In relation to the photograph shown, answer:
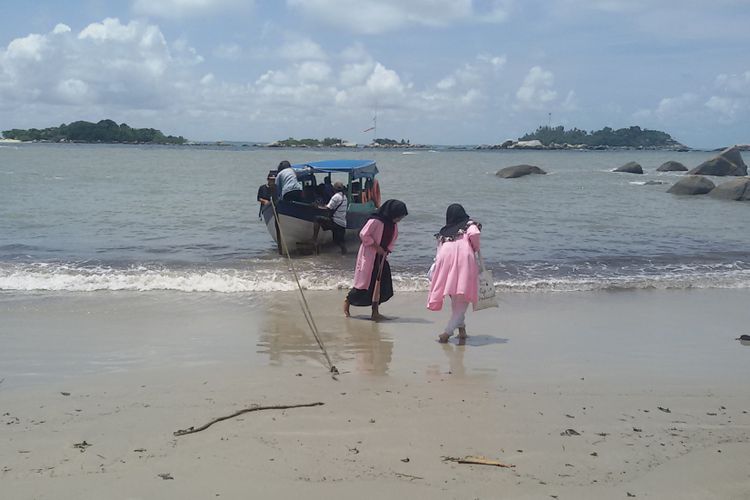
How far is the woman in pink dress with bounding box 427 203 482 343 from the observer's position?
6.83 meters

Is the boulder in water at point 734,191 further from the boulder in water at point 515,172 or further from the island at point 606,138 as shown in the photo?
the island at point 606,138

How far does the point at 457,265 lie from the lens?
22.6 ft

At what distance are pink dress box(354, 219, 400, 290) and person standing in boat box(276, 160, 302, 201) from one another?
17.6ft

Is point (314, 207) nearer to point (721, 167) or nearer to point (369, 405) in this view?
point (369, 405)

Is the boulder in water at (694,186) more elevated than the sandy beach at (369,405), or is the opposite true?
the boulder in water at (694,186)

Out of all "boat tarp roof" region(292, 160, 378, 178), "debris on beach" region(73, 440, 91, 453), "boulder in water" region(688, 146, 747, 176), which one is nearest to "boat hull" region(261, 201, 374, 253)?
"boat tarp roof" region(292, 160, 378, 178)

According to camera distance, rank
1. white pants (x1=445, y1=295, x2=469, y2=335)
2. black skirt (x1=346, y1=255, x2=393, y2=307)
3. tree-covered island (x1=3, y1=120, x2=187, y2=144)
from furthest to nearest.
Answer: tree-covered island (x1=3, y1=120, x2=187, y2=144)
black skirt (x1=346, y1=255, x2=393, y2=307)
white pants (x1=445, y1=295, x2=469, y2=335)

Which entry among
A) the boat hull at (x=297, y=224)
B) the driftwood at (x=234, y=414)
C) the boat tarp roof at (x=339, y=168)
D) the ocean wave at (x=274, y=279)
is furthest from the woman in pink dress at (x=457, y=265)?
the boat tarp roof at (x=339, y=168)

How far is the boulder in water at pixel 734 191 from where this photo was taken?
25359 millimetres

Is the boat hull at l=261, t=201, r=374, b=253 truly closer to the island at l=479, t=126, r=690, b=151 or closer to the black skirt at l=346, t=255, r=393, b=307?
the black skirt at l=346, t=255, r=393, b=307

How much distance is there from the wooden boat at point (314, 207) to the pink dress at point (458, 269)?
6.10 meters

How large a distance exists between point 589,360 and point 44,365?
15.9 ft

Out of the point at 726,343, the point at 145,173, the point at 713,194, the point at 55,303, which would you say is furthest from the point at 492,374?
the point at 145,173

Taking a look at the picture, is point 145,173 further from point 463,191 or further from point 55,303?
point 55,303
